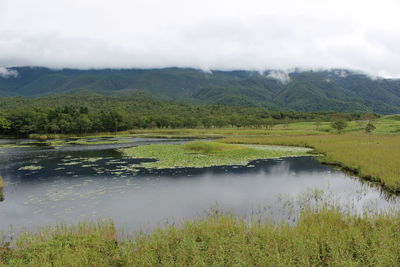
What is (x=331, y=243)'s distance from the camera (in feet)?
50.0

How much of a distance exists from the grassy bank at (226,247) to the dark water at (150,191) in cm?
517

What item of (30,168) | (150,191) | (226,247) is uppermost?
(226,247)

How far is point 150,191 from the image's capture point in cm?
3231

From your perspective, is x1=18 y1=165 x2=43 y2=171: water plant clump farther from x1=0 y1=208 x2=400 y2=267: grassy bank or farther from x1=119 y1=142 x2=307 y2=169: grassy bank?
x1=0 y1=208 x2=400 y2=267: grassy bank

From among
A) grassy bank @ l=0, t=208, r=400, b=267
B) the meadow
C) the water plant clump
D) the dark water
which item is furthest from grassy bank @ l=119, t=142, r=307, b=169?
grassy bank @ l=0, t=208, r=400, b=267

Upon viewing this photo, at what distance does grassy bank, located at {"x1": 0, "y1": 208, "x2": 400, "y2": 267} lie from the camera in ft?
45.6

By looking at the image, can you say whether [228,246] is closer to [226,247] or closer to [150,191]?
[226,247]

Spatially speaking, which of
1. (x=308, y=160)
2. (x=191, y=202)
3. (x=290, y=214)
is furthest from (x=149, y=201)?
(x=308, y=160)

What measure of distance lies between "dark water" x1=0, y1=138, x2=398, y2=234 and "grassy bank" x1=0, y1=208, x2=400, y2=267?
5.17 meters

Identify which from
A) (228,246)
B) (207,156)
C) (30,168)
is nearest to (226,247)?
(228,246)

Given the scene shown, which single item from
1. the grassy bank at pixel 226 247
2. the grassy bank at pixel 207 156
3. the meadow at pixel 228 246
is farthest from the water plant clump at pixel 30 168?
the grassy bank at pixel 226 247

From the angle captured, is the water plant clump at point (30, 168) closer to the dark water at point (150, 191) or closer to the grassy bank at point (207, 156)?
the dark water at point (150, 191)

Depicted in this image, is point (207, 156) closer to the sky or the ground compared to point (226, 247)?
closer to the ground

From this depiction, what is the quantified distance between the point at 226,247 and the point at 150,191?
59.7 ft
